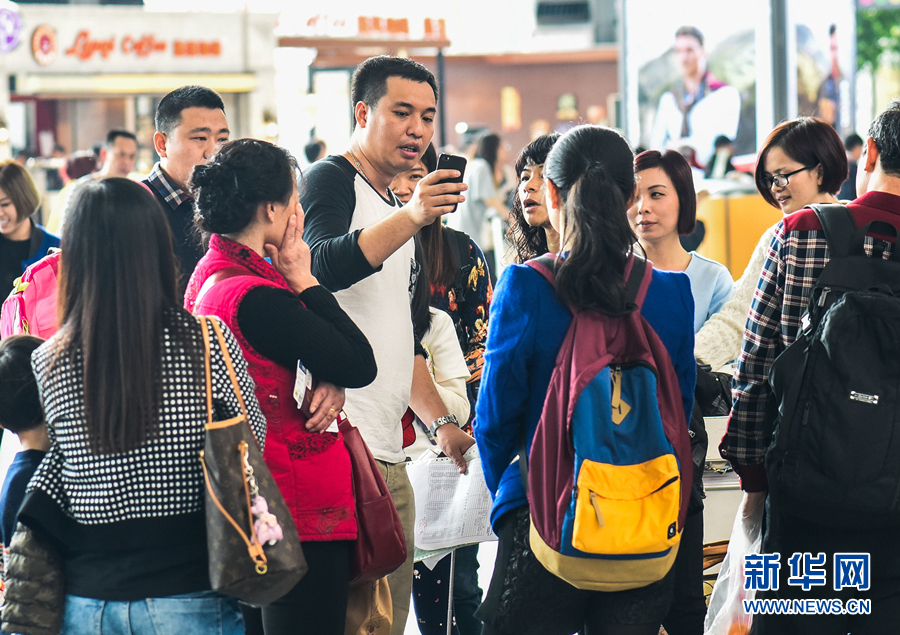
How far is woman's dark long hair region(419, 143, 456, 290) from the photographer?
328 cm

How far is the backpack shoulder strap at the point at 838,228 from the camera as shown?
220 centimetres

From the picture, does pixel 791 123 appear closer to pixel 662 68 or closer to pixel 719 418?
pixel 719 418

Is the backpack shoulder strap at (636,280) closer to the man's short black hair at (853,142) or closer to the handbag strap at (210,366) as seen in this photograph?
the handbag strap at (210,366)

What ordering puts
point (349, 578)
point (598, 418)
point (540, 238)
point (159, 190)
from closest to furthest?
point (598, 418) < point (349, 578) < point (159, 190) < point (540, 238)

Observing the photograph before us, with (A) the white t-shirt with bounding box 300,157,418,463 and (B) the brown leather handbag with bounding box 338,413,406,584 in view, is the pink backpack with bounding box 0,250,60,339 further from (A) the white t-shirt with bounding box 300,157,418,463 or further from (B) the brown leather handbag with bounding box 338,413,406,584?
(B) the brown leather handbag with bounding box 338,413,406,584

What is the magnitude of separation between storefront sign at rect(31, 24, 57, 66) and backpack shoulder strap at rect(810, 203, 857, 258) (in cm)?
1596

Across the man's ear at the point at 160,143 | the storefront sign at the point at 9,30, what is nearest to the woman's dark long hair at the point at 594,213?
the man's ear at the point at 160,143

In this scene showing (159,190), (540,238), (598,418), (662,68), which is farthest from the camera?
(662,68)

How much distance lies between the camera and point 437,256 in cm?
330

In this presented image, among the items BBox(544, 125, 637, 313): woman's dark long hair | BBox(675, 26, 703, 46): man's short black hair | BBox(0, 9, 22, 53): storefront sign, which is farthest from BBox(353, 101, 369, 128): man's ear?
BBox(0, 9, 22, 53): storefront sign

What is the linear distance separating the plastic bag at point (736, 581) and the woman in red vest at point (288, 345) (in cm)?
108

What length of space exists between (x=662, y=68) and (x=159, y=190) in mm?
8238

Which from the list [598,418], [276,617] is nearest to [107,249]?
[276,617]

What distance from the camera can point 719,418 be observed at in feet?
10.2
